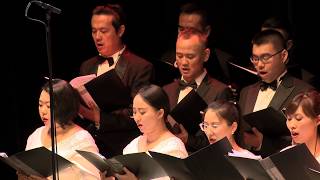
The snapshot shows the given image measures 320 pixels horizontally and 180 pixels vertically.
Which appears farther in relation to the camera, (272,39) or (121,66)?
(121,66)

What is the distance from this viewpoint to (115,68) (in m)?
6.89

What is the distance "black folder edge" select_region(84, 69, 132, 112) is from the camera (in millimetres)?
6339

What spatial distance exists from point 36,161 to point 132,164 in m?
0.62

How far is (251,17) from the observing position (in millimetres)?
7758

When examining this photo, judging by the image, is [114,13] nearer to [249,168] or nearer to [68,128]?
[68,128]

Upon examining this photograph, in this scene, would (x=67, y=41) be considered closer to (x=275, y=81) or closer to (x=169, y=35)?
(x=169, y=35)

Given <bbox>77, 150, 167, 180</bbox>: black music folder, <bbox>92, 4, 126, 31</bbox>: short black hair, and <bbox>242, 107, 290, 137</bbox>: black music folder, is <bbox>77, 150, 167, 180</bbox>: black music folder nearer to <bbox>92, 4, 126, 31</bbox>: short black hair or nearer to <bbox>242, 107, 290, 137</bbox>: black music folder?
<bbox>242, 107, 290, 137</bbox>: black music folder

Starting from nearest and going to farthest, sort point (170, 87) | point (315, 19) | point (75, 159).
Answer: point (75, 159) → point (170, 87) → point (315, 19)

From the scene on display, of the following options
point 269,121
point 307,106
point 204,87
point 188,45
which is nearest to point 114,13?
point 188,45

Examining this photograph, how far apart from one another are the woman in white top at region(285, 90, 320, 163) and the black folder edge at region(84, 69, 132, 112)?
1262 millimetres

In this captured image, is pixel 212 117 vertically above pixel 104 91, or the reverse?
pixel 104 91

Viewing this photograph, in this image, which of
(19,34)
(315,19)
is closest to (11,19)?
(19,34)

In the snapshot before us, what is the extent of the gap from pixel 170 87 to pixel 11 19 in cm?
177

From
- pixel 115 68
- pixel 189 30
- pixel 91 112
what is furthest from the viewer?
pixel 115 68
